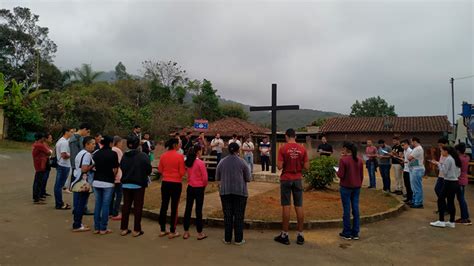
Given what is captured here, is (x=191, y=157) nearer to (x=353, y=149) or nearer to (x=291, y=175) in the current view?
(x=291, y=175)

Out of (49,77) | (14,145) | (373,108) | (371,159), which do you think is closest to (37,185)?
(371,159)

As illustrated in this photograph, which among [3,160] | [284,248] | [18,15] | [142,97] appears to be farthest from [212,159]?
[18,15]

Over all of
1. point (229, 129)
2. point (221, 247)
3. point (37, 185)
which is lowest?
point (221, 247)

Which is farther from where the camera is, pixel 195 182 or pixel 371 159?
pixel 371 159

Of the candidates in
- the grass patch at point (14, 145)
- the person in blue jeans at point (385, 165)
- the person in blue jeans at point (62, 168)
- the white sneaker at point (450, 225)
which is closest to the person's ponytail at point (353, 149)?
the white sneaker at point (450, 225)

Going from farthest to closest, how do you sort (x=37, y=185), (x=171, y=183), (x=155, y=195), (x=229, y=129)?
(x=229, y=129) < (x=155, y=195) < (x=37, y=185) < (x=171, y=183)

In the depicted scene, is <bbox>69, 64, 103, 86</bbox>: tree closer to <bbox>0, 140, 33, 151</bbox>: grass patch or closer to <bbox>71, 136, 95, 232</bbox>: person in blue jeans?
<bbox>0, 140, 33, 151</bbox>: grass patch

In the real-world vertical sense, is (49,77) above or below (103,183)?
above

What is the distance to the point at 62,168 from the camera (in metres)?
7.62

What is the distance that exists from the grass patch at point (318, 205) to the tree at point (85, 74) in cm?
3868

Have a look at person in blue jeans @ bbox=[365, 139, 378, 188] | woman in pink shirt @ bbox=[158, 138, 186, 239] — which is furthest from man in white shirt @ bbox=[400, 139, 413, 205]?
woman in pink shirt @ bbox=[158, 138, 186, 239]

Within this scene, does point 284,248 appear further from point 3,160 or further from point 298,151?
point 3,160

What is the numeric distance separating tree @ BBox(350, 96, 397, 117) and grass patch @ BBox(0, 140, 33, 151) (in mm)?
50936

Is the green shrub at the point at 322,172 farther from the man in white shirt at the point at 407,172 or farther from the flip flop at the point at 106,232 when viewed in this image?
the flip flop at the point at 106,232
